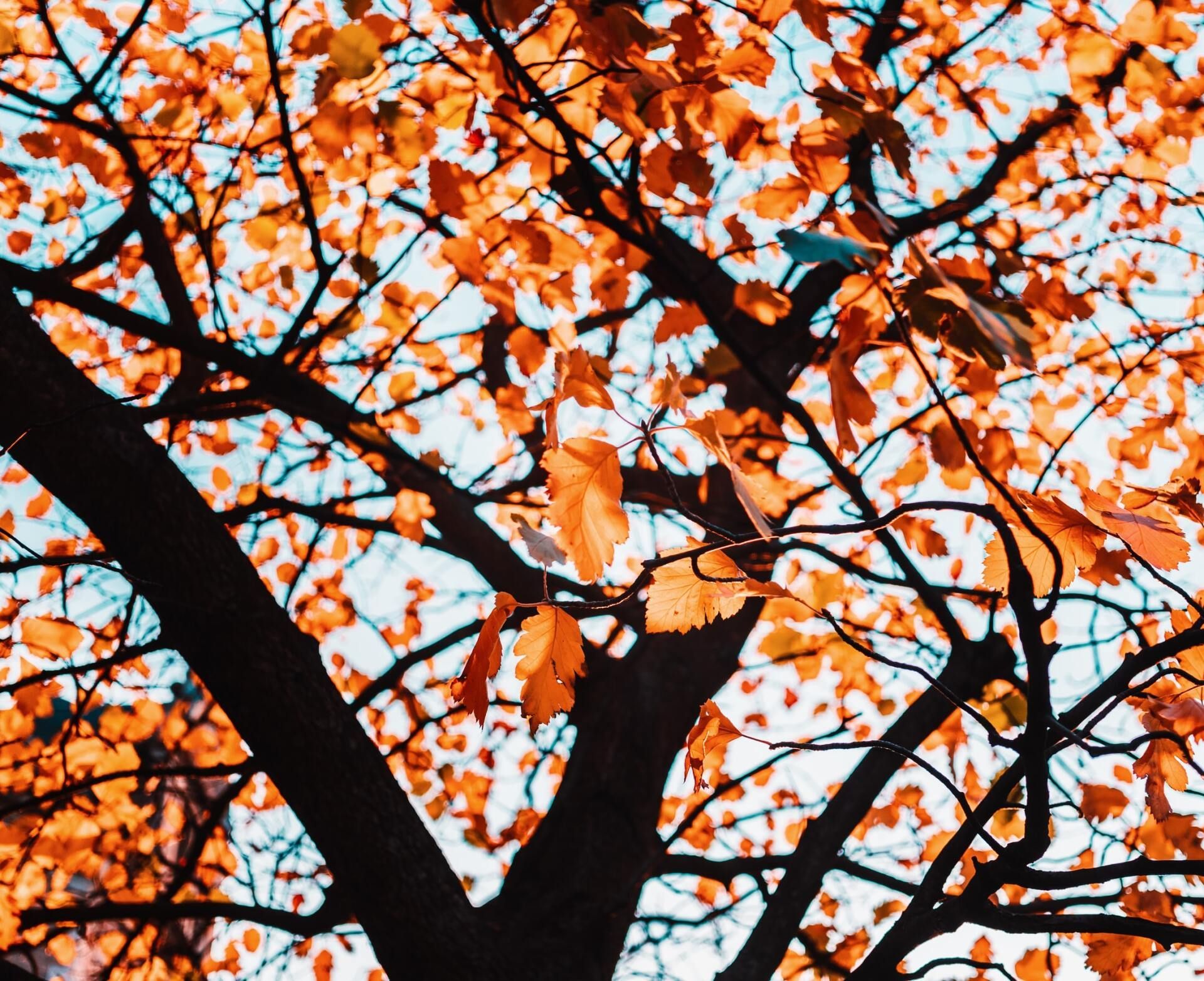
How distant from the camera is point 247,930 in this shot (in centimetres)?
343

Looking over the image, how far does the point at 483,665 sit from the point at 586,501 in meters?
0.23

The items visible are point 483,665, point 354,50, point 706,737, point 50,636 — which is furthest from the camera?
point 50,636

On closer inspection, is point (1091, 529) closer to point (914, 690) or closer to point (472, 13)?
point (472, 13)

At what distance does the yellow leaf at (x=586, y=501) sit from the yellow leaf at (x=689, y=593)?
12 cm

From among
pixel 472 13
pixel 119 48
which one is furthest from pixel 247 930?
pixel 472 13

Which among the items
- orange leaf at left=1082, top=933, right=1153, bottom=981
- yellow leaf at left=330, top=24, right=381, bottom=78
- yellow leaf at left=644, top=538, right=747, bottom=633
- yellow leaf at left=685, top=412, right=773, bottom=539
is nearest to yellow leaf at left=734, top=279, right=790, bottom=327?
yellow leaf at left=330, top=24, right=381, bottom=78

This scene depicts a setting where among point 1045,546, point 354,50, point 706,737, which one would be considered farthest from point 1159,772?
point 354,50

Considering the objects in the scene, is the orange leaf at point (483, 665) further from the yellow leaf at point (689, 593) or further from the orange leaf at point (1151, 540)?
the orange leaf at point (1151, 540)

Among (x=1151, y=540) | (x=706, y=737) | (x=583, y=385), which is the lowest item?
(x=1151, y=540)

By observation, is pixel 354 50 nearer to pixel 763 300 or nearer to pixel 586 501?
pixel 763 300

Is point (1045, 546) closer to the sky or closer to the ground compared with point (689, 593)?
closer to the ground

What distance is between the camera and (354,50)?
1.97 metres

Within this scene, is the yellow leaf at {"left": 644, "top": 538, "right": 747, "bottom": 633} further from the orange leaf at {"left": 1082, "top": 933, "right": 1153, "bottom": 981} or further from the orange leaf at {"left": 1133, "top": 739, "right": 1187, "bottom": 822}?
the orange leaf at {"left": 1082, "top": 933, "right": 1153, "bottom": 981}

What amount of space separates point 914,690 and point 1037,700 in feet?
9.39
